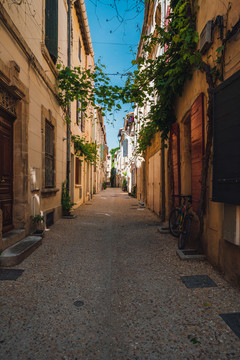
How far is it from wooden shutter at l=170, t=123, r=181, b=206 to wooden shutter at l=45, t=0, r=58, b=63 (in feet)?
13.1

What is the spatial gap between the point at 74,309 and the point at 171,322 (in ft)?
3.06

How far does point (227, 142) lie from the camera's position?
265 centimetres

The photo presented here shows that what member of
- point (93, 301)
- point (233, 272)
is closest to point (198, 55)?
point (233, 272)

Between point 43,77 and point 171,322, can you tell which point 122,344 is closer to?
point 171,322

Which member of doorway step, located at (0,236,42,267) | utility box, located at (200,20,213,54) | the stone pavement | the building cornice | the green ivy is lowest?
the stone pavement

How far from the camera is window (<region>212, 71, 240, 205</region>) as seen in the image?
2455 mm

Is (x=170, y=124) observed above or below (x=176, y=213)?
above

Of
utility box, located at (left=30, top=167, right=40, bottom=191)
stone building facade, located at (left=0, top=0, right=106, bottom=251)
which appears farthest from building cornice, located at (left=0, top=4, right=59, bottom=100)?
utility box, located at (left=30, top=167, right=40, bottom=191)

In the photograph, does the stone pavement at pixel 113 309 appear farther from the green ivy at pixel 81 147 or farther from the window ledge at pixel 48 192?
the green ivy at pixel 81 147

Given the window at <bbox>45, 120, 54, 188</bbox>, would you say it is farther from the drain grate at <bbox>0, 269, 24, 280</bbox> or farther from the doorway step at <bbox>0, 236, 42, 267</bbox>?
the drain grate at <bbox>0, 269, 24, 280</bbox>

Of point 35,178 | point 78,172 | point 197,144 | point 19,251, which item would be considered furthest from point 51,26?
point 78,172

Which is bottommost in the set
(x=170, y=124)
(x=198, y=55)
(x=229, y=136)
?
(x=229, y=136)

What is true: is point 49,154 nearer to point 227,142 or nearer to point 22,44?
point 22,44

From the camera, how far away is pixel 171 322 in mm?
1937
